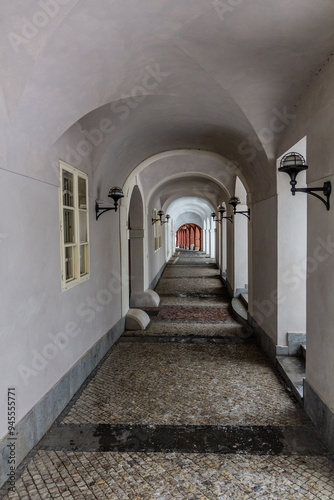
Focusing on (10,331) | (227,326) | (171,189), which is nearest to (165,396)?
(10,331)

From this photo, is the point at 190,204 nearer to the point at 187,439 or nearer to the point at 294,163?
the point at 294,163

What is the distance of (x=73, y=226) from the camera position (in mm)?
5234

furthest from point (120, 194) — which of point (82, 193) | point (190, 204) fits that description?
point (190, 204)

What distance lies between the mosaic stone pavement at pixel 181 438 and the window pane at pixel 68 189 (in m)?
2.58

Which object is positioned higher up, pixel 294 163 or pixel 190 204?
pixel 190 204

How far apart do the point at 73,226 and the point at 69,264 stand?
A: 1.73 feet

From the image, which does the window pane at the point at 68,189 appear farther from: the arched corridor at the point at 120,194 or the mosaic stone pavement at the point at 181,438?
the mosaic stone pavement at the point at 181,438

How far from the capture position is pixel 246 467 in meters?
3.41

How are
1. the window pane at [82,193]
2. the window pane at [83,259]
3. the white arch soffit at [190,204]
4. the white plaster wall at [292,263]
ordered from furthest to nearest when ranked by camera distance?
the white arch soffit at [190,204], the white plaster wall at [292,263], the window pane at [83,259], the window pane at [82,193]

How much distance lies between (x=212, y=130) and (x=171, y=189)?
1069 cm

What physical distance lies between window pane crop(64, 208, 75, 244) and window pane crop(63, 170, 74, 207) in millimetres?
114

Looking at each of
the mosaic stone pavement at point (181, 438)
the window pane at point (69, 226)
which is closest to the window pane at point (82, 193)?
the window pane at point (69, 226)

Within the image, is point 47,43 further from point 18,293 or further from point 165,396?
point 165,396

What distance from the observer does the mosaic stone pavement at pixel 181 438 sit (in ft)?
10.3
